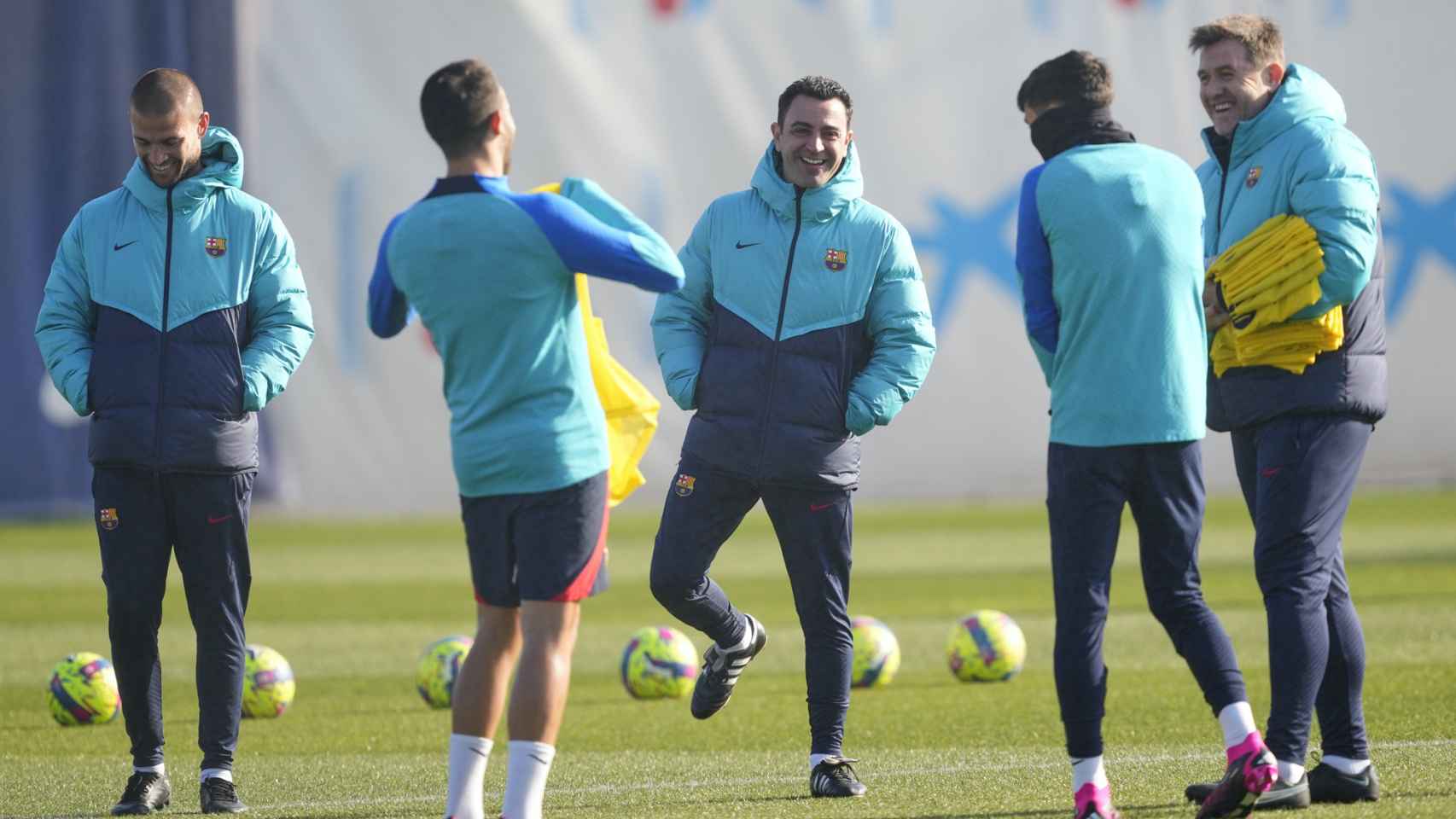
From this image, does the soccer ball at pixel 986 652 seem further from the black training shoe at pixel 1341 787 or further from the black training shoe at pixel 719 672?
the black training shoe at pixel 1341 787

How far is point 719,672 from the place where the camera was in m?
6.77

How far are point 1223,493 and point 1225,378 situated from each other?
62.6ft

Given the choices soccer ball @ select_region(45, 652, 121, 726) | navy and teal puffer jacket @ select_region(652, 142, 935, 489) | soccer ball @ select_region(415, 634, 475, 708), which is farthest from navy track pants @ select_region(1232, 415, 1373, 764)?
soccer ball @ select_region(45, 652, 121, 726)

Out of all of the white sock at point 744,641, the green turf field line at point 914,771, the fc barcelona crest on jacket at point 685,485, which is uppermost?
the fc barcelona crest on jacket at point 685,485

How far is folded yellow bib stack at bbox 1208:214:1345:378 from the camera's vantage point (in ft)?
18.1

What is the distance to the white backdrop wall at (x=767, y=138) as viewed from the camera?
2391 cm

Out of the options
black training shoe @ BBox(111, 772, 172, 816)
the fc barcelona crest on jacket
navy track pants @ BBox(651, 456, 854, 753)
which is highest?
the fc barcelona crest on jacket

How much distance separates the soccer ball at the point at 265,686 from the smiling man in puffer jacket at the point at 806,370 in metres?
3.00

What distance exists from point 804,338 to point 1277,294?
1.49m

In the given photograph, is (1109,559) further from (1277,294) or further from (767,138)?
(767,138)

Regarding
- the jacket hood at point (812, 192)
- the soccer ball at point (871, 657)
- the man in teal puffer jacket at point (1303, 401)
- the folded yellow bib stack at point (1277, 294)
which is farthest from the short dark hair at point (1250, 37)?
the soccer ball at point (871, 657)

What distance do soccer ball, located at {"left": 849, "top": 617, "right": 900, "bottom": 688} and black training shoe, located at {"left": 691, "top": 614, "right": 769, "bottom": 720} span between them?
237 cm

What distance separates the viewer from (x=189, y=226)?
6293 millimetres

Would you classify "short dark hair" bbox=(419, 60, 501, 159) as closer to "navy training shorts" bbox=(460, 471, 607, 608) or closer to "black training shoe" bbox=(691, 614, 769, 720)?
"navy training shorts" bbox=(460, 471, 607, 608)
